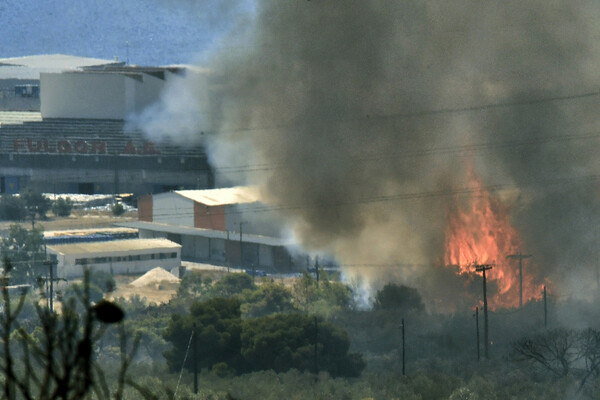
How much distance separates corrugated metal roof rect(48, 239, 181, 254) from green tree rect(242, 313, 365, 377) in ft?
80.1

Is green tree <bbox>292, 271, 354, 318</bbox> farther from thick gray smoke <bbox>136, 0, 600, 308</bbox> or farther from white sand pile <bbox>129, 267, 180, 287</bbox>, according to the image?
white sand pile <bbox>129, 267, 180, 287</bbox>

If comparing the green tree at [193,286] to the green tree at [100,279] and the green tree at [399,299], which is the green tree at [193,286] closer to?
the green tree at [100,279]

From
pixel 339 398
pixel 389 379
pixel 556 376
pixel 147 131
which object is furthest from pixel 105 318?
pixel 147 131

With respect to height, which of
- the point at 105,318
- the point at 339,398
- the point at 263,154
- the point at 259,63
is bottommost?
the point at 339,398

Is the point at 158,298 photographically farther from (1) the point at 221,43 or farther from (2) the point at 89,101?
(2) the point at 89,101

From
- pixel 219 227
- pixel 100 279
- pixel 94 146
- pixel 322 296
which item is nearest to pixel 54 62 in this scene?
pixel 94 146

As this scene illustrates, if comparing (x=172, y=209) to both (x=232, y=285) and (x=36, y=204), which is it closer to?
(x=36, y=204)

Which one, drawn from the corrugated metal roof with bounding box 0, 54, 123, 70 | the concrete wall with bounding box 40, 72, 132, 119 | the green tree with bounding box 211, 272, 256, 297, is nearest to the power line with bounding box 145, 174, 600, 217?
the green tree with bounding box 211, 272, 256, 297

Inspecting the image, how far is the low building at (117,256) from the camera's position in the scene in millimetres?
65250

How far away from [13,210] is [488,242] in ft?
139

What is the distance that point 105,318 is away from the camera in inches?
282

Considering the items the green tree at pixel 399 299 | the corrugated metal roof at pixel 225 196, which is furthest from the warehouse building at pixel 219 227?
the green tree at pixel 399 299

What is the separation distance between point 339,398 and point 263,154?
102ft

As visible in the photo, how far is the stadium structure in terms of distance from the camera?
9694cm
